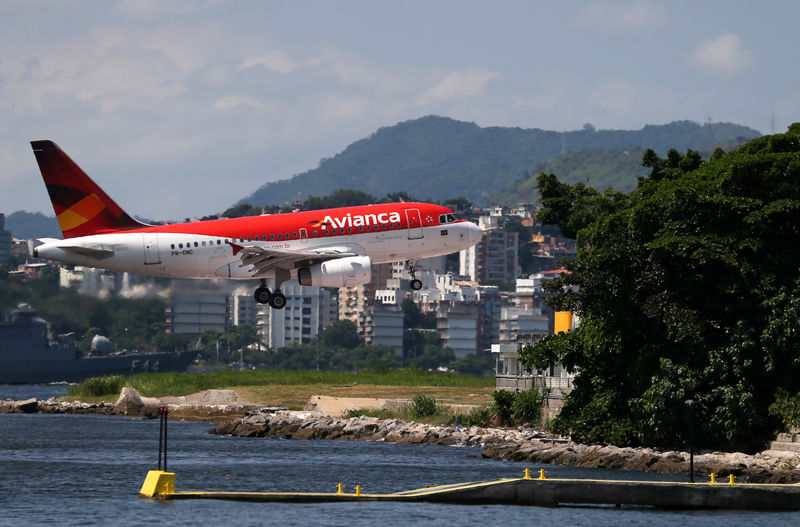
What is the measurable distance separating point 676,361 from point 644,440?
4.65 metres

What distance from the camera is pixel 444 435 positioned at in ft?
267

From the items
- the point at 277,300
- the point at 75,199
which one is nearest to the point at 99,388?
the point at 75,199

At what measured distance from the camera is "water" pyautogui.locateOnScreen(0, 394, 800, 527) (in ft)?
151

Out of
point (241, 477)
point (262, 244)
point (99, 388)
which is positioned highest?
point (262, 244)

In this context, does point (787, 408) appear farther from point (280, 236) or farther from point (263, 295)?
point (263, 295)

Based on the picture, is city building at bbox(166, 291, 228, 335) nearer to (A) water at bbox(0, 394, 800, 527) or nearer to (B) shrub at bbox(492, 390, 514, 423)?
(A) water at bbox(0, 394, 800, 527)

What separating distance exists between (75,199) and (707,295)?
3368 cm

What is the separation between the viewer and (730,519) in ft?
151

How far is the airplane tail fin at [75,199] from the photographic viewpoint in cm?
7175

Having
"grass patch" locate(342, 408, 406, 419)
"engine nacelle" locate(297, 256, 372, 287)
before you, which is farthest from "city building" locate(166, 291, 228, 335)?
"engine nacelle" locate(297, 256, 372, 287)

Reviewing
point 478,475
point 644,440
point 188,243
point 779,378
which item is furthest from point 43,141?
point 779,378

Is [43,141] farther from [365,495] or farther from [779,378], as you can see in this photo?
[779,378]

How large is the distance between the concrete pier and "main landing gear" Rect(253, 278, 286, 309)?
69.0ft

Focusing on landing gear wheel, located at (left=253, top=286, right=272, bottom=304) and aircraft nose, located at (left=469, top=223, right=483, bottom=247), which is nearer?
landing gear wheel, located at (left=253, top=286, right=272, bottom=304)
